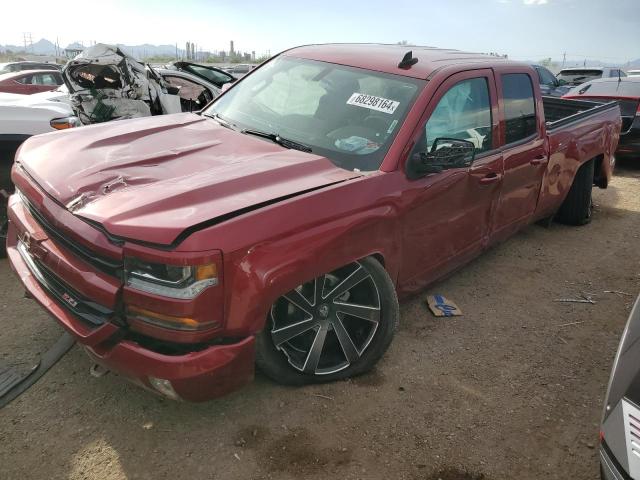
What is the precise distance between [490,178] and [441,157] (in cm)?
84

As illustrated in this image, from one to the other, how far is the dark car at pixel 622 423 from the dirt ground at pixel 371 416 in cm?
66

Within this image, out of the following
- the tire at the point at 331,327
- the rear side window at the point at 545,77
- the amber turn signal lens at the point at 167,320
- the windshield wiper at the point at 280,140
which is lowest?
the tire at the point at 331,327

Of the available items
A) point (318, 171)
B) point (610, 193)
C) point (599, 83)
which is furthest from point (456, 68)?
point (599, 83)

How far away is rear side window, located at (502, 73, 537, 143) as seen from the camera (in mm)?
3758

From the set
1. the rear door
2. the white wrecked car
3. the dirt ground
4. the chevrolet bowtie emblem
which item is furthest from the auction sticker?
the white wrecked car

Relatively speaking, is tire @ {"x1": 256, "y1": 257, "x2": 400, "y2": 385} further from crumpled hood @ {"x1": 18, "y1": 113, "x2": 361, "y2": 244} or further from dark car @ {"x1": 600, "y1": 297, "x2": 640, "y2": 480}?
dark car @ {"x1": 600, "y1": 297, "x2": 640, "y2": 480}

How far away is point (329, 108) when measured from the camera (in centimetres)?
319

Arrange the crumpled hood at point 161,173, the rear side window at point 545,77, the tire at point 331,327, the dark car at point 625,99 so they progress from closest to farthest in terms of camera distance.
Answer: the crumpled hood at point 161,173, the tire at point 331,327, the dark car at point 625,99, the rear side window at point 545,77

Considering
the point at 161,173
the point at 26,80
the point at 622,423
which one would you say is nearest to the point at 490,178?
the point at 622,423

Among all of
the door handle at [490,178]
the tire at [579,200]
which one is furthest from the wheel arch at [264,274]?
the tire at [579,200]

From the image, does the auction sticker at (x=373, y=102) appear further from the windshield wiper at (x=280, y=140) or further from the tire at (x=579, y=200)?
the tire at (x=579, y=200)

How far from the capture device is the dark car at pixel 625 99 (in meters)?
7.90

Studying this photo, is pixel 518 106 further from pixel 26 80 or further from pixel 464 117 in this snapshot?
pixel 26 80

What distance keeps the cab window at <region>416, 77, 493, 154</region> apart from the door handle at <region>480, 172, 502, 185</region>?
0.18 metres
